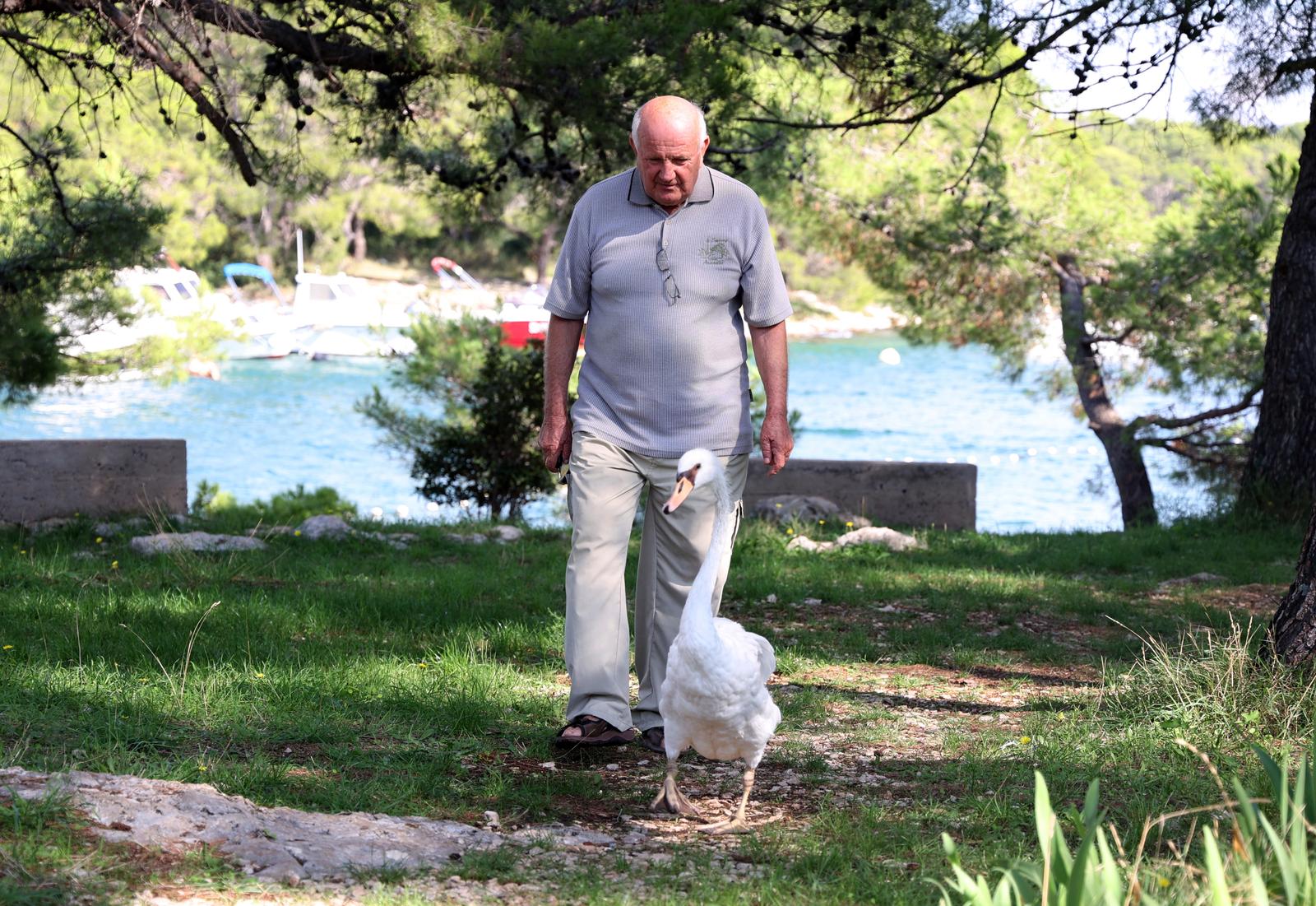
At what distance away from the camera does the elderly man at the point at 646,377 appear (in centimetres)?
423

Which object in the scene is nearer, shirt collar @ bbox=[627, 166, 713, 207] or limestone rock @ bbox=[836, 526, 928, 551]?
shirt collar @ bbox=[627, 166, 713, 207]

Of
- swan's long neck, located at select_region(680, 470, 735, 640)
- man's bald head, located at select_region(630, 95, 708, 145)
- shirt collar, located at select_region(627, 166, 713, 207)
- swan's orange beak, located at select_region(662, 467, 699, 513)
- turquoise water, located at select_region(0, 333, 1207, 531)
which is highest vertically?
man's bald head, located at select_region(630, 95, 708, 145)

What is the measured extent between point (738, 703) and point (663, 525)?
88cm

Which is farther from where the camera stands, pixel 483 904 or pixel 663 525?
pixel 663 525

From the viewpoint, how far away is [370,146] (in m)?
8.91

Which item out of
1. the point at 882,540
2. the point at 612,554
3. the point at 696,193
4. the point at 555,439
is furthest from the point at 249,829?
the point at 882,540

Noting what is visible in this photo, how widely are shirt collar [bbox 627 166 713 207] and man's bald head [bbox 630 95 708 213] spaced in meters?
0.07

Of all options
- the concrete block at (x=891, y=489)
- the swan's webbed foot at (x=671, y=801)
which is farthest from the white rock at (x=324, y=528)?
the swan's webbed foot at (x=671, y=801)

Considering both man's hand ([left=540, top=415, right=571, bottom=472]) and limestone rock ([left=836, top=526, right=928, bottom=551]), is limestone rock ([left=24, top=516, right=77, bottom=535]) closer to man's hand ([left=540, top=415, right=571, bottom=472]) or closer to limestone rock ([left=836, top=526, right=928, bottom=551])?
limestone rock ([left=836, top=526, right=928, bottom=551])

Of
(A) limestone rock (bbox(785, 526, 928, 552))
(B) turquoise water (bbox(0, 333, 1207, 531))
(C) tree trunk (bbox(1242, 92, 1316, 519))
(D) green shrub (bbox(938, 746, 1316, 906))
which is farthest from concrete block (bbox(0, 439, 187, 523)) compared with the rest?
(B) turquoise water (bbox(0, 333, 1207, 531))

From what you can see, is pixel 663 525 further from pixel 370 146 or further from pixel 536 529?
pixel 370 146

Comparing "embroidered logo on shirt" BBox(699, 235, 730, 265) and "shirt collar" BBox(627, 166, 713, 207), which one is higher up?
"shirt collar" BBox(627, 166, 713, 207)

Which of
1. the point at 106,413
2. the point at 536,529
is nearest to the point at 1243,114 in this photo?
the point at 536,529

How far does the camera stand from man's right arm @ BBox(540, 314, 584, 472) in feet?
14.4
